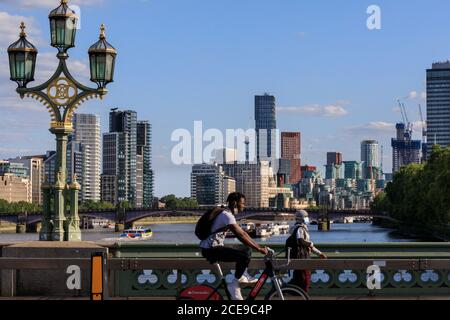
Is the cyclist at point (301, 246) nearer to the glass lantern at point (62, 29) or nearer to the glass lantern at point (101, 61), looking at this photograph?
the glass lantern at point (101, 61)

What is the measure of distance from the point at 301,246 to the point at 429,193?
95.9m

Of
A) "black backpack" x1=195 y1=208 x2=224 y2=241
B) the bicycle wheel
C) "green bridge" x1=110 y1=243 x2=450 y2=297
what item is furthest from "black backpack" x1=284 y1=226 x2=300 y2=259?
"black backpack" x1=195 y1=208 x2=224 y2=241

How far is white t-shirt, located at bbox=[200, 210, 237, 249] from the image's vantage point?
49.6ft

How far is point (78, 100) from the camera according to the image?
2320cm

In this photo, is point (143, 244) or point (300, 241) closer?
point (300, 241)

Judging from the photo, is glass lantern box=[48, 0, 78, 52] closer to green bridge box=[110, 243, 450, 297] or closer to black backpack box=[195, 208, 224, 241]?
green bridge box=[110, 243, 450, 297]

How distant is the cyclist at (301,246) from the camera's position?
706 inches

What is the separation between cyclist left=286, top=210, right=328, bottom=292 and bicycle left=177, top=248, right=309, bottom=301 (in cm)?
226

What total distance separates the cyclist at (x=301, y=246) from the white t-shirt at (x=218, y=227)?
310 centimetres

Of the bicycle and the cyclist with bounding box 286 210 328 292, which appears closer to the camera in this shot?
the bicycle
